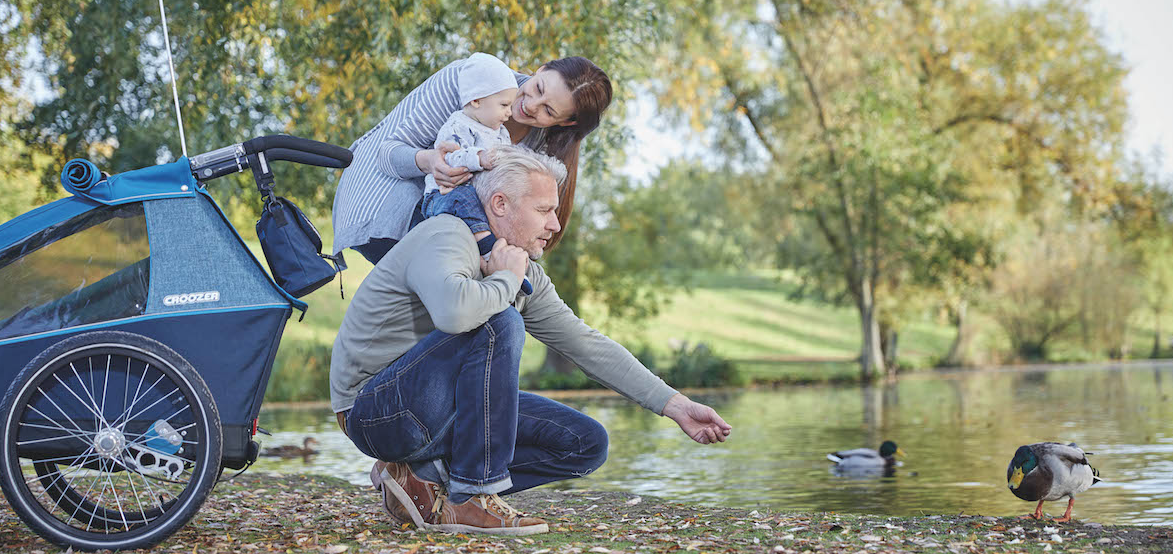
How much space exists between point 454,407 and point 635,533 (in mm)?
898

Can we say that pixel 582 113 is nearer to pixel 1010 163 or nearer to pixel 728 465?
pixel 728 465

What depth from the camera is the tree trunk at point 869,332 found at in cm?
2375

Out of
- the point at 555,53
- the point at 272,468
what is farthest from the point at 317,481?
the point at 555,53

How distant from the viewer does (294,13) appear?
10.4 m

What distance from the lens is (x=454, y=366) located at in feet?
11.9

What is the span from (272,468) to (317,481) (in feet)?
6.92

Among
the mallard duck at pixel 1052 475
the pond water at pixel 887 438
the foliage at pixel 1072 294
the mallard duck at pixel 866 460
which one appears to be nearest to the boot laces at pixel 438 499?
the pond water at pixel 887 438

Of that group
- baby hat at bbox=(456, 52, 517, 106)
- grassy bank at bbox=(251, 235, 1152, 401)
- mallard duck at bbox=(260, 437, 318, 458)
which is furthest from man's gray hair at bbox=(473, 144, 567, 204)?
grassy bank at bbox=(251, 235, 1152, 401)

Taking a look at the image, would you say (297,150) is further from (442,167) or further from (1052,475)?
(1052,475)

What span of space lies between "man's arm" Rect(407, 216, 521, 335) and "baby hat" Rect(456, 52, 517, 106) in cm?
56

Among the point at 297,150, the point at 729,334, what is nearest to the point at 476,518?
the point at 297,150

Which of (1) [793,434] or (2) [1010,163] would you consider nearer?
(1) [793,434]

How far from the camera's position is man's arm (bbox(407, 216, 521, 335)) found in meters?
3.39

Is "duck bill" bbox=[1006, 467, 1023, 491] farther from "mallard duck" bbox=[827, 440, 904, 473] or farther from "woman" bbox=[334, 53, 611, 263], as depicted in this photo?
"woman" bbox=[334, 53, 611, 263]
